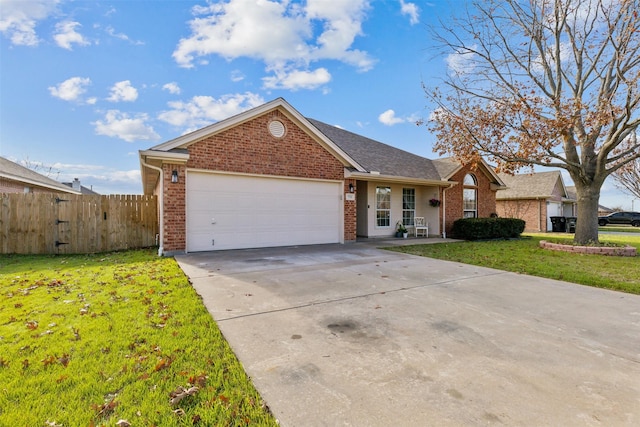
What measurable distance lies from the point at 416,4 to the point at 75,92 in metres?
14.0

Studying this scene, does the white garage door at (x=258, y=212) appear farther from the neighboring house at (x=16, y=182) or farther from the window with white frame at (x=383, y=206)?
the neighboring house at (x=16, y=182)

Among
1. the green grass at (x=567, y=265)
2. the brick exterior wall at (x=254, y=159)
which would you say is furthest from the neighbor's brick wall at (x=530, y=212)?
the brick exterior wall at (x=254, y=159)

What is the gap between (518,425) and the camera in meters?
1.92

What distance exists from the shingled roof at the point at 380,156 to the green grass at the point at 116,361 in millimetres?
10415

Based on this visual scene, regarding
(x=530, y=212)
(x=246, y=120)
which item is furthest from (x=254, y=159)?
(x=530, y=212)

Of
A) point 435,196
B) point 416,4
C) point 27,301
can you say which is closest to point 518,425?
point 27,301

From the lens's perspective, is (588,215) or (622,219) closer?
(588,215)

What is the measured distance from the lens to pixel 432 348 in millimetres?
3000

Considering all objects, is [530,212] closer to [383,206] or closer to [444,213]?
[444,213]

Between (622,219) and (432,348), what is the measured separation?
4223 centimetres

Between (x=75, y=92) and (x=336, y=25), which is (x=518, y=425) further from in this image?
(x=75, y=92)

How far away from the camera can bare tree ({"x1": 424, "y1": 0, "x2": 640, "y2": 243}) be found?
32.0 feet

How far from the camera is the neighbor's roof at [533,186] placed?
953 inches

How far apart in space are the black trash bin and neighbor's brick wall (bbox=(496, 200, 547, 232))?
0.96m
